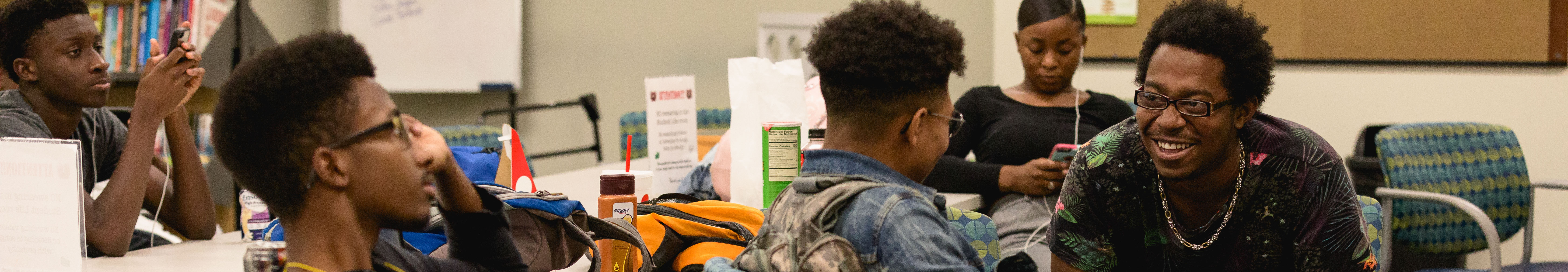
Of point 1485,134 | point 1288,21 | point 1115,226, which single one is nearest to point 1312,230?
point 1115,226

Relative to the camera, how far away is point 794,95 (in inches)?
75.1

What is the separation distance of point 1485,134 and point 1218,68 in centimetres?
188

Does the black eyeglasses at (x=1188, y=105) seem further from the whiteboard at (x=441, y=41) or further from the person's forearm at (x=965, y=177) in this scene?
the whiteboard at (x=441, y=41)

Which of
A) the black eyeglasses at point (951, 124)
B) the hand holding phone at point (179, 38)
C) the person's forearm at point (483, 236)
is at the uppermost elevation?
the hand holding phone at point (179, 38)

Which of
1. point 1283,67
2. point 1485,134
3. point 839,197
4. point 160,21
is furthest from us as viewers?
point 160,21

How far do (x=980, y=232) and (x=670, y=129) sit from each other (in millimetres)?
808

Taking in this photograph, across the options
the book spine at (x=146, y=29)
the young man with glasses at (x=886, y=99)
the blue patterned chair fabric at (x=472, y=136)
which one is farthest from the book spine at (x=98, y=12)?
the young man with glasses at (x=886, y=99)

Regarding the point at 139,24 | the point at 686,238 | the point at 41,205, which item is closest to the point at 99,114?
the point at 41,205

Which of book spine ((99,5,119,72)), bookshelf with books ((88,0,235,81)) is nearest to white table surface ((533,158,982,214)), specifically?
bookshelf with books ((88,0,235,81))

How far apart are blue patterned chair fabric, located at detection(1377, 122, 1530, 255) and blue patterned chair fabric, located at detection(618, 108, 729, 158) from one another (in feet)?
6.66

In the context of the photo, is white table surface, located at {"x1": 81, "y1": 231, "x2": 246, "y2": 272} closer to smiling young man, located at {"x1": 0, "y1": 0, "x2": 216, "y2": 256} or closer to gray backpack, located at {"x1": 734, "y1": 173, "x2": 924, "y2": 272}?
smiling young man, located at {"x1": 0, "y1": 0, "x2": 216, "y2": 256}

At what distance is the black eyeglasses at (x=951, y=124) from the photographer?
1114mm

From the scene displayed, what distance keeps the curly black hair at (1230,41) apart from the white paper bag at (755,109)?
72 cm

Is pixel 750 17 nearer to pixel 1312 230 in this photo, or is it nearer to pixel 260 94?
pixel 1312 230
